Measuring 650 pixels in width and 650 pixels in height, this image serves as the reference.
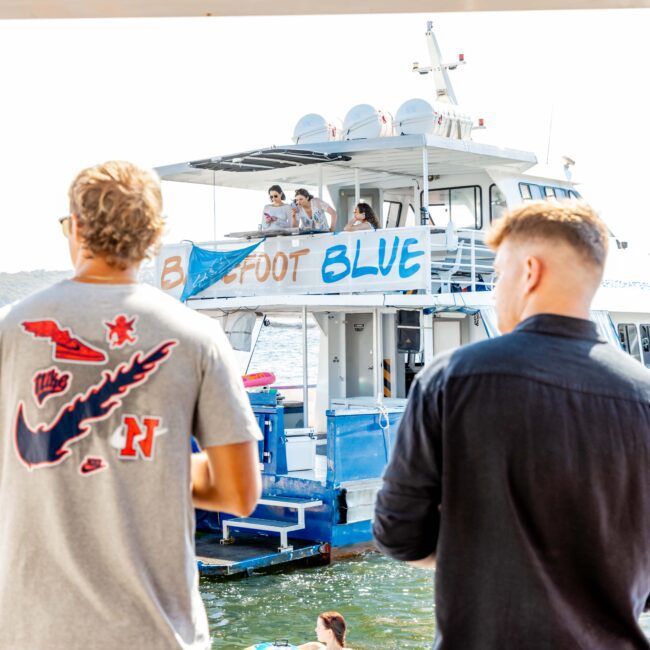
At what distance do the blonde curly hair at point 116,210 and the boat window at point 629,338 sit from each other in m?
17.3

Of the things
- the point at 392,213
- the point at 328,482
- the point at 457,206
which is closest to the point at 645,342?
the point at 457,206

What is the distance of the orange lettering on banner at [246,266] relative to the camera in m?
16.8

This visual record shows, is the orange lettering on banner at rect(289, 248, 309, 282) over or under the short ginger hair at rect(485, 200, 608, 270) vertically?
under

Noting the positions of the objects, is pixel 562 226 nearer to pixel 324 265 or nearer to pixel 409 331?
pixel 409 331

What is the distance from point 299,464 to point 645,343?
26.5 ft

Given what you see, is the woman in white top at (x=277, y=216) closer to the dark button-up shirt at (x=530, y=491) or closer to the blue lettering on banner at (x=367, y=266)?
the blue lettering on banner at (x=367, y=266)

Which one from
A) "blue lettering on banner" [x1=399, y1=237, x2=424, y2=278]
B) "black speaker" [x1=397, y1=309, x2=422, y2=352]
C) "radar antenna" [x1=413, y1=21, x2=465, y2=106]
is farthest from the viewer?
"radar antenna" [x1=413, y1=21, x2=465, y2=106]

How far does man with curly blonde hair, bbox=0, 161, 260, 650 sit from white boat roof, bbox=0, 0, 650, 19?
2.30 feet

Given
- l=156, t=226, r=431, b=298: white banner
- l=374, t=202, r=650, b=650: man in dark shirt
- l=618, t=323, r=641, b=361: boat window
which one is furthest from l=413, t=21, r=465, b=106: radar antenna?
l=374, t=202, r=650, b=650: man in dark shirt

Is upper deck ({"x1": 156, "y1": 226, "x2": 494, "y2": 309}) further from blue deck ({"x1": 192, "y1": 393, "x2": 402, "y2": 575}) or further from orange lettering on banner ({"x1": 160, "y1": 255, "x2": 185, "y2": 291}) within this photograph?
blue deck ({"x1": 192, "y1": 393, "x2": 402, "y2": 575})

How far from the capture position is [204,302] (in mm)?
16859

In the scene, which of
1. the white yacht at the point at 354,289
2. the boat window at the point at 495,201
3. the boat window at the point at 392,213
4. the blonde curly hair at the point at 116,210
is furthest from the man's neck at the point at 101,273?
the boat window at the point at 392,213

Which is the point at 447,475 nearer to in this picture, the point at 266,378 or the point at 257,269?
the point at 266,378

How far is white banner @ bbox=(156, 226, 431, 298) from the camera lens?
15.2 meters
